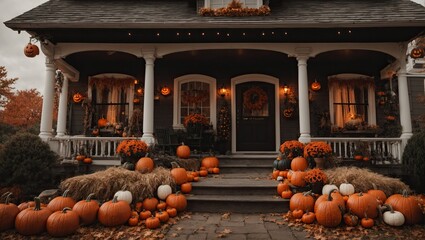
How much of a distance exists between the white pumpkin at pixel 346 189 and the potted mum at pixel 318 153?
95 centimetres

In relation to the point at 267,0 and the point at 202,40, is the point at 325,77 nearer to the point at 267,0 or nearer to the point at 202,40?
the point at 267,0

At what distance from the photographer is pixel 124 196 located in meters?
4.00

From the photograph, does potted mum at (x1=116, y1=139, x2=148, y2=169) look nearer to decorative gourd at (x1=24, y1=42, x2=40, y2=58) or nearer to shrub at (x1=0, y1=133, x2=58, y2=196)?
shrub at (x1=0, y1=133, x2=58, y2=196)

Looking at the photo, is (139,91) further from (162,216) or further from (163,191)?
(162,216)

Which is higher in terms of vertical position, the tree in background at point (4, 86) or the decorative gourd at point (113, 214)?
the tree in background at point (4, 86)

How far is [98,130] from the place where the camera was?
7941mm

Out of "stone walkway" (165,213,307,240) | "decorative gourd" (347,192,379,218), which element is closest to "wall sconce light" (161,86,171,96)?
"stone walkway" (165,213,307,240)

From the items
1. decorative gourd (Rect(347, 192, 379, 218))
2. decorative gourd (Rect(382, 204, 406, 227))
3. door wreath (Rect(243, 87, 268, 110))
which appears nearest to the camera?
decorative gourd (Rect(382, 204, 406, 227))

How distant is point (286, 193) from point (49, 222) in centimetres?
335

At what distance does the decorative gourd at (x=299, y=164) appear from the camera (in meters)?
5.19

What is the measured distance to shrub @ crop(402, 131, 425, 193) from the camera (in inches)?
199

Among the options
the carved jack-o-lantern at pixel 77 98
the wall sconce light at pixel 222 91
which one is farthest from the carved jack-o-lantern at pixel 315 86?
the carved jack-o-lantern at pixel 77 98

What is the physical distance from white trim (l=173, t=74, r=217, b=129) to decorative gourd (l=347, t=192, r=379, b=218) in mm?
4647

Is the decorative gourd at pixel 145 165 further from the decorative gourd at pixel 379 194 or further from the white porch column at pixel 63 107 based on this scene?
the decorative gourd at pixel 379 194
